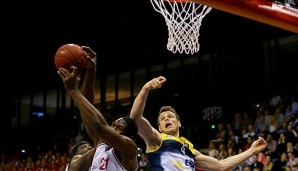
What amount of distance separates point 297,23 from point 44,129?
58.2 ft

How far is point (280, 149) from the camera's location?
10.6 meters

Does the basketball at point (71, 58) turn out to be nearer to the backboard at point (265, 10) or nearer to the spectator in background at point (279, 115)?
the backboard at point (265, 10)

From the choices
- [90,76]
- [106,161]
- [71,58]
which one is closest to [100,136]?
[106,161]

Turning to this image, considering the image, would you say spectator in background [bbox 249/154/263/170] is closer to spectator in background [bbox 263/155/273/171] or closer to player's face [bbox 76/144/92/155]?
spectator in background [bbox 263/155/273/171]

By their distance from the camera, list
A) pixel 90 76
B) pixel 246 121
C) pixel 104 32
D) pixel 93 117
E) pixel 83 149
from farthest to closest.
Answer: pixel 104 32 < pixel 246 121 < pixel 83 149 < pixel 90 76 < pixel 93 117

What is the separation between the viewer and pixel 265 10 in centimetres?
641

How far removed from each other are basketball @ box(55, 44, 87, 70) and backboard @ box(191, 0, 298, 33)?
263cm

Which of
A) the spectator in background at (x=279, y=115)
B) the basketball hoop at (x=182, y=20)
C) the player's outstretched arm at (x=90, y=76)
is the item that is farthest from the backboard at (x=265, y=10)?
the spectator in background at (x=279, y=115)

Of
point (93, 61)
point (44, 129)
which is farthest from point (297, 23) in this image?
point (44, 129)

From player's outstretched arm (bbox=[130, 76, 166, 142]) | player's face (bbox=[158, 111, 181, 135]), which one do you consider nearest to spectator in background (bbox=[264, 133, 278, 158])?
player's face (bbox=[158, 111, 181, 135])

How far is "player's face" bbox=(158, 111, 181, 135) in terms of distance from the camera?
492 centimetres

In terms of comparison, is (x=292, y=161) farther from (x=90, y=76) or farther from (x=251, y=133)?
(x=90, y=76)

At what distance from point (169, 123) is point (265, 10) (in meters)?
2.28

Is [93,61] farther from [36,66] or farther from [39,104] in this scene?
[39,104]
